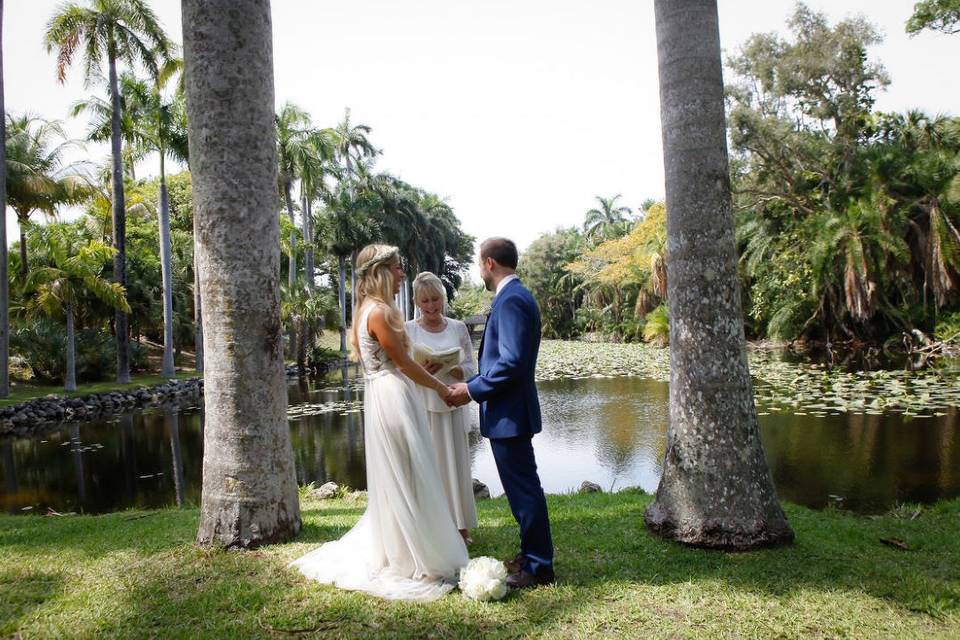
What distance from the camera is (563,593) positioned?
156 inches

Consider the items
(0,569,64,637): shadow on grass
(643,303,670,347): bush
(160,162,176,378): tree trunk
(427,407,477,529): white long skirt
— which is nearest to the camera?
(0,569,64,637): shadow on grass

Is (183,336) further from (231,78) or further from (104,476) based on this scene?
(231,78)

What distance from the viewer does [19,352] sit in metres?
22.2

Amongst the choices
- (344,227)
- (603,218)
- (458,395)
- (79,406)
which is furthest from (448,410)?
(603,218)

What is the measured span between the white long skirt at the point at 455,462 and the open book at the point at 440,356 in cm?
35

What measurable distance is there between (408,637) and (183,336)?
1355 inches

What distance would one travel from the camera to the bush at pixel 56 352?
22.1 meters

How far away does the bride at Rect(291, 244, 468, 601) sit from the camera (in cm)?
415

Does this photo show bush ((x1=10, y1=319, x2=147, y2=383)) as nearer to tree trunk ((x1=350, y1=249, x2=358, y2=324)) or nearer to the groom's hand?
tree trunk ((x1=350, y1=249, x2=358, y2=324))

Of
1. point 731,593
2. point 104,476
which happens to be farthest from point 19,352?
point 731,593

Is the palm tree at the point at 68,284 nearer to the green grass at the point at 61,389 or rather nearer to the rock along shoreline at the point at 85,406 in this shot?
the green grass at the point at 61,389

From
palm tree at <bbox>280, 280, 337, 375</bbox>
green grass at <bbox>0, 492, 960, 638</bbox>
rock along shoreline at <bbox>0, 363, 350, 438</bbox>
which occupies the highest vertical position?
palm tree at <bbox>280, 280, 337, 375</bbox>

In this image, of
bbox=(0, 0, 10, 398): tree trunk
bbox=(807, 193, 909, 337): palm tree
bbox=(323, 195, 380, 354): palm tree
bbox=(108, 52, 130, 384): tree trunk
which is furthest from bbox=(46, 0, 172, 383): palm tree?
bbox=(807, 193, 909, 337): palm tree

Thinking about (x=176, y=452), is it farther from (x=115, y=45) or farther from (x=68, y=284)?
(x=115, y=45)
